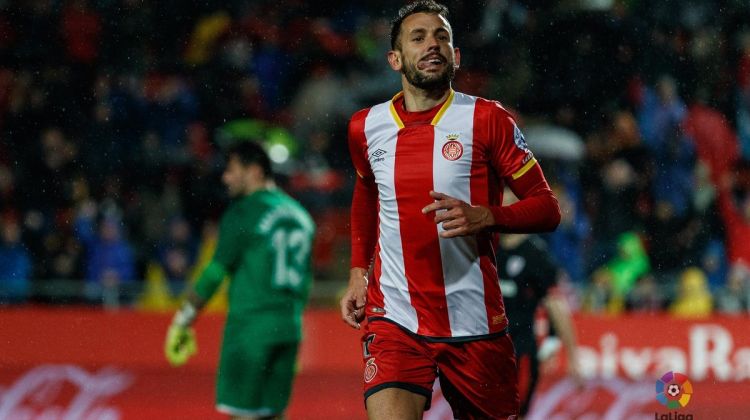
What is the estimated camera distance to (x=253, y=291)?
743 cm

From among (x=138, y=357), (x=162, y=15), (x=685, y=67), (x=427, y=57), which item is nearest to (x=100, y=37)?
(x=162, y=15)

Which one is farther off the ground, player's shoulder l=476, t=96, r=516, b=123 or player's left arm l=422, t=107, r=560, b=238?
player's shoulder l=476, t=96, r=516, b=123

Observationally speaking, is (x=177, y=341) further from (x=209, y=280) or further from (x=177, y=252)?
(x=177, y=252)

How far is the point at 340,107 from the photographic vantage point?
514 inches

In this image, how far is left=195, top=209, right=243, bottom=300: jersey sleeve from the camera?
736 centimetres

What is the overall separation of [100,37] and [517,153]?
30.9 feet

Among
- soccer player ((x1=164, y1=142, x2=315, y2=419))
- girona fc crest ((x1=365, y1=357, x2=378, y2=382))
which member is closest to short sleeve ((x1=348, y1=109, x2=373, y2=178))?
girona fc crest ((x1=365, y1=357, x2=378, y2=382))

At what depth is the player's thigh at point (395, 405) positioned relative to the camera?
4.62 m

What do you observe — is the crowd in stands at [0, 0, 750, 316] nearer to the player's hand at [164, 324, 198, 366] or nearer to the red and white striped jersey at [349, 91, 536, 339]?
the player's hand at [164, 324, 198, 366]

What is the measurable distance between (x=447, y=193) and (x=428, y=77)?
0.47m

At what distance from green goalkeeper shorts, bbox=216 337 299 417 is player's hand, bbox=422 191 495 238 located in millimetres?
3308

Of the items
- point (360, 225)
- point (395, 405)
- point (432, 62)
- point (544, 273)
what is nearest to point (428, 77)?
point (432, 62)

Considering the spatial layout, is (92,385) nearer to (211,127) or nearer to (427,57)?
(211,127)

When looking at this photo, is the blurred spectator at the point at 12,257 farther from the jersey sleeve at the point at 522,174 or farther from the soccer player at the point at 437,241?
the jersey sleeve at the point at 522,174
